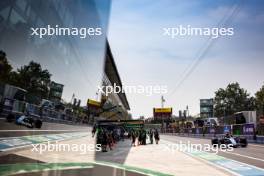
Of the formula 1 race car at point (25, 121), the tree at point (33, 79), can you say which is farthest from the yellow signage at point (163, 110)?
the tree at point (33, 79)

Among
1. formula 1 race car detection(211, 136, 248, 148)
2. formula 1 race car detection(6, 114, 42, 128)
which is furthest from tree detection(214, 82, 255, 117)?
formula 1 race car detection(6, 114, 42, 128)

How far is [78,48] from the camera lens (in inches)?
309

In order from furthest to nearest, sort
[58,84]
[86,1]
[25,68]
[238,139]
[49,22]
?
[238,139], [86,1], [58,84], [49,22], [25,68]

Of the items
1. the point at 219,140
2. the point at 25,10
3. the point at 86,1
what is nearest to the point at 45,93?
the point at 25,10

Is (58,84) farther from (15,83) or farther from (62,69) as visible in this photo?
(15,83)

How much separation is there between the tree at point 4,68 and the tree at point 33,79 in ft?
0.39

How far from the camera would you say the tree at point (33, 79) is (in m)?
5.60

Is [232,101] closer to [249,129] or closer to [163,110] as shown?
[163,110]

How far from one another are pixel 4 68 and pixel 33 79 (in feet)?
3.09

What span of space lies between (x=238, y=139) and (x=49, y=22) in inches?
908

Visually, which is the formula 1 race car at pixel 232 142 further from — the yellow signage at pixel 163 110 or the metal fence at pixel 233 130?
the yellow signage at pixel 163 110

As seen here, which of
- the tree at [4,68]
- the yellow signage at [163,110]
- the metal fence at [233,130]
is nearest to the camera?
the tree at [4,68]

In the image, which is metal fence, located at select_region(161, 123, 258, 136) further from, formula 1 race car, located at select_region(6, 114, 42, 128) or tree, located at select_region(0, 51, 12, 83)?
tree, located at select_region(0, 51, 12, 83)

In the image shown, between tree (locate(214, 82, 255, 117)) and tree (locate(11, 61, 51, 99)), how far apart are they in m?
108
